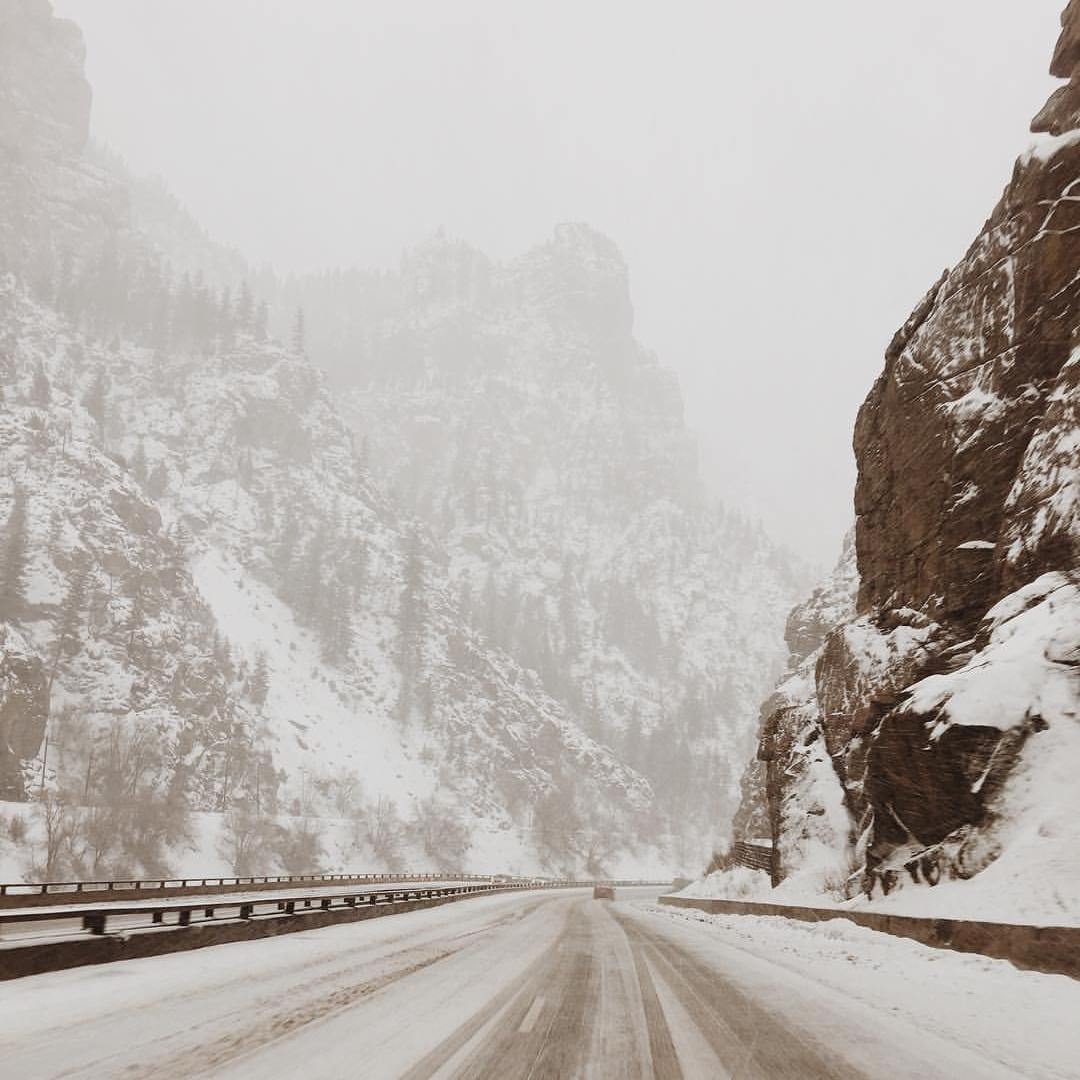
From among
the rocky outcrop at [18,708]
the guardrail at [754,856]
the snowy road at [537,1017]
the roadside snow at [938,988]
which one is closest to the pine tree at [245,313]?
the rocky outcrop at [18,708]

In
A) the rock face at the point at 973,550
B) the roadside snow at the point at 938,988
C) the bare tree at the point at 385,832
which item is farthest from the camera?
the bare tree at the point at 385,832

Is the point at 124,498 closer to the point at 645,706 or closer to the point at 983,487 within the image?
the point at 983,487

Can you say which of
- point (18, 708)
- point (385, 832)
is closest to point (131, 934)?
point (18, 708)

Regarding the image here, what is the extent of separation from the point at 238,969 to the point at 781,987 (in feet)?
24.1

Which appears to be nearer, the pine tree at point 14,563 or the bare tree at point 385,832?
the pine tree at point 14,563

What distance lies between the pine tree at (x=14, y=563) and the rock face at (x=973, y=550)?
7993 cm

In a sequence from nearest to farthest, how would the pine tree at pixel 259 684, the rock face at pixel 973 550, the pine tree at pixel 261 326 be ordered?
1. the rock face at pixel 973 550
2. the pine tree at pixel 259 684
3. the pine tree at pixel 261 326

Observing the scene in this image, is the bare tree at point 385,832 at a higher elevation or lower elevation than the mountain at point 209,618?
lower

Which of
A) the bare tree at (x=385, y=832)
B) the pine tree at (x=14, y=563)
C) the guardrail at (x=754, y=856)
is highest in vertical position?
the pine tree at (x=14, y=563)

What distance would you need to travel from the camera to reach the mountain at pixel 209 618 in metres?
76.4

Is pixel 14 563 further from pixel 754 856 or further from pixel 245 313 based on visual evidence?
pixel 245 313

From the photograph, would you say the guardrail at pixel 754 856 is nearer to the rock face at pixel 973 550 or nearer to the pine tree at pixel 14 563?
the rock face at pixel 973 550

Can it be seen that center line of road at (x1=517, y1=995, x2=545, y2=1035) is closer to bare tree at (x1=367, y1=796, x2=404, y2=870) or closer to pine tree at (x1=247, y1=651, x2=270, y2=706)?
bare tree at (x1=367, y1=796, x2=404, y2=870)

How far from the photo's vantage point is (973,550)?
20562 millimetres
